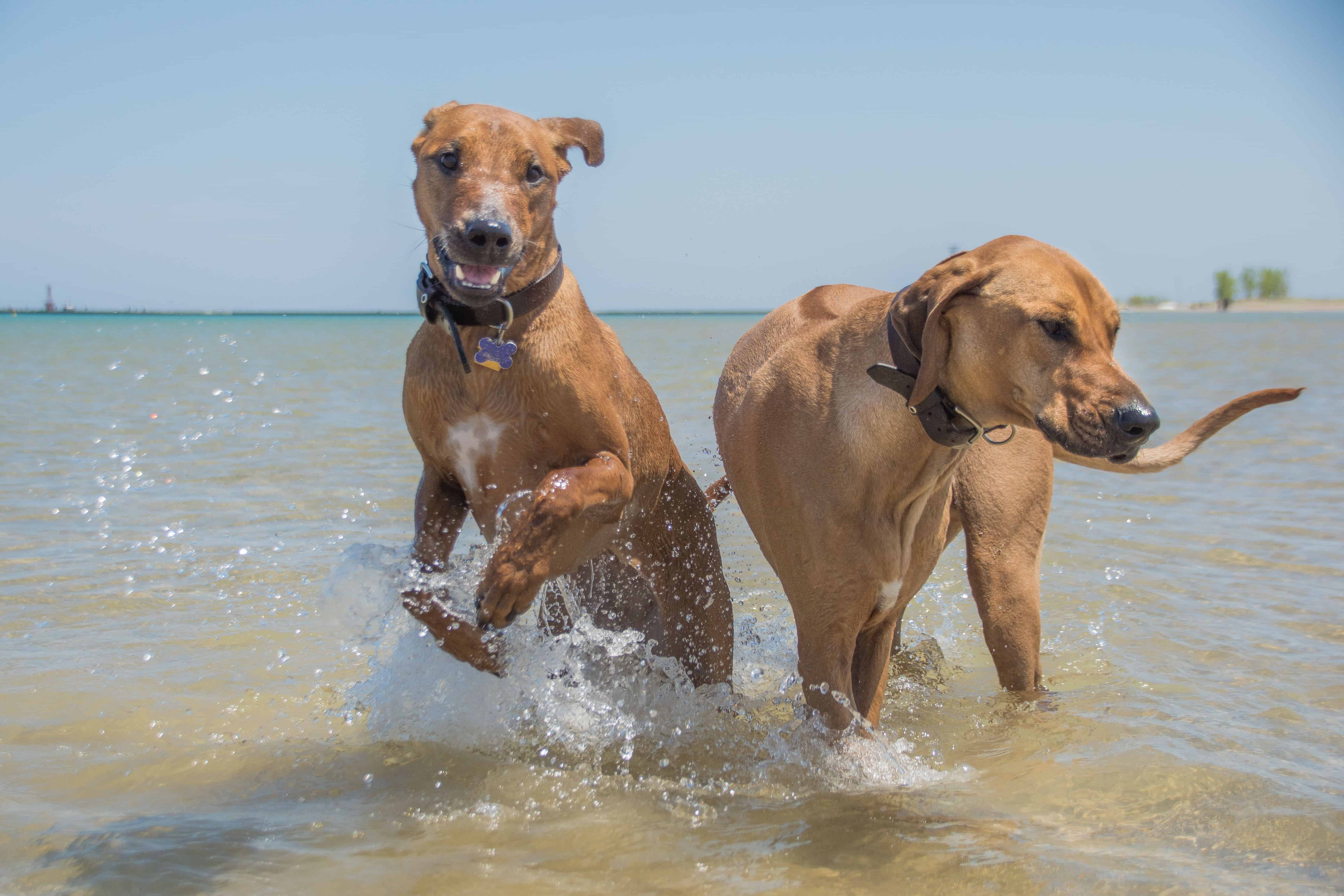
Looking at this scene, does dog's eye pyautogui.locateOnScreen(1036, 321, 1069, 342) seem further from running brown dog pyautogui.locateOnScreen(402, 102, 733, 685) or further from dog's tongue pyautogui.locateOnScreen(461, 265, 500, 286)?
dog's tongue pyautogui.locateOnScreen(461, 265, 500, 286)

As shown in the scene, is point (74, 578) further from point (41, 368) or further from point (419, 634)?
point (41, 368)

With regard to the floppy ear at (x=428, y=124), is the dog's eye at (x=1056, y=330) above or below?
below

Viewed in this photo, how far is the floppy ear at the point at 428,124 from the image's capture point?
3488 millimetres

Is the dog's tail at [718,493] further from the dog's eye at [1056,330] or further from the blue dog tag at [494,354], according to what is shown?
the dog's eye at [1056,330]

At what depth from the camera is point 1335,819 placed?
299cm

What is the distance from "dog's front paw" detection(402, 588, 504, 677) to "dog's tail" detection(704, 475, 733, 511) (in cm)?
137

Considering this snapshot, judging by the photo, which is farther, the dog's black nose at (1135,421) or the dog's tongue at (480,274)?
the dog's tongue at (480,274)

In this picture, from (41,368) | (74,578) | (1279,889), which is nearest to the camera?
(1279,889)

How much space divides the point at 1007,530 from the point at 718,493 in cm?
135

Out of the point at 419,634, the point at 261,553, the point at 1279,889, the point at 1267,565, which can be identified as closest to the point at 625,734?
the point at 419,634

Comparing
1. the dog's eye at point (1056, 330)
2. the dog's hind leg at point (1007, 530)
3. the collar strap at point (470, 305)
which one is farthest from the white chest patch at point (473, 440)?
the dog's eye at point (1056, 330)

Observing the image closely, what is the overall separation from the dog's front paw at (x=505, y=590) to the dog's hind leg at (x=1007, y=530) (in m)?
1.44

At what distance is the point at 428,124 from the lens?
3.54 m

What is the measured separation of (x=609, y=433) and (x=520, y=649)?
2.63 feet
